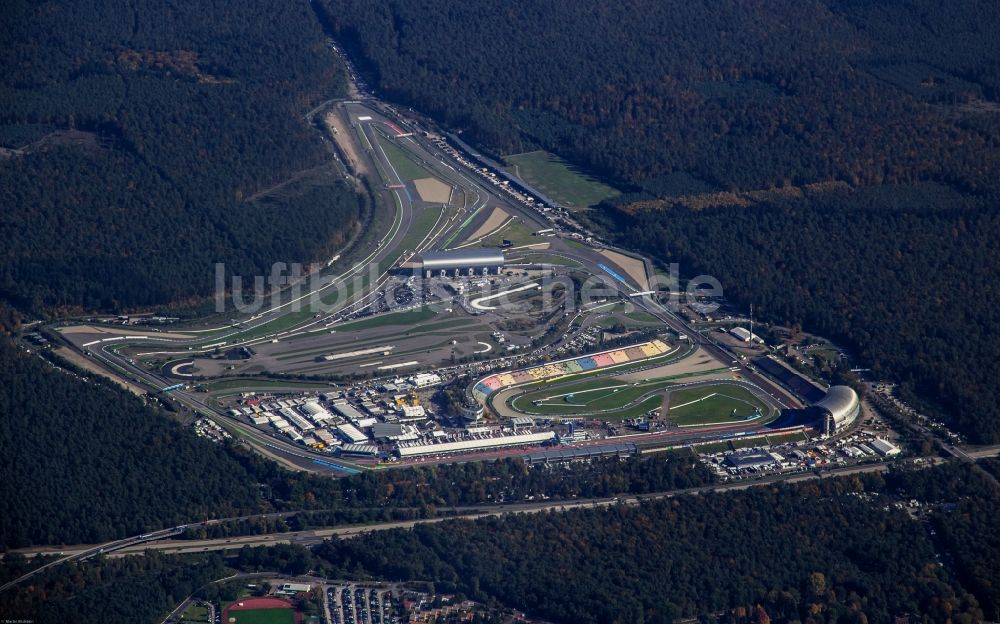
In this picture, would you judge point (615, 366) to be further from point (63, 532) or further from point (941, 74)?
point (941, 74)

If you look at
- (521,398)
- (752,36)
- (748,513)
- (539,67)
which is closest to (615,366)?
(521,398)

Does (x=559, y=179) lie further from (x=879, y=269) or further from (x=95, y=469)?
(x=95, y=469)

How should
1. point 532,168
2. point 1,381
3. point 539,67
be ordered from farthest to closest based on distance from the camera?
1. point 539,67
2. point 532,168
3. point 1,381

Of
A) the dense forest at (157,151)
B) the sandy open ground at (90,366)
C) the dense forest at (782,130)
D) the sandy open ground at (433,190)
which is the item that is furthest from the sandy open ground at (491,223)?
the sandy open ground at (90,366)

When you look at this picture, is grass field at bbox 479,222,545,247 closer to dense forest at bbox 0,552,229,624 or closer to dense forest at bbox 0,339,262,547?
dense forest at bbox 0,339,262,547

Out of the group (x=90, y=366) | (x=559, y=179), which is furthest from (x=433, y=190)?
(x=90, y=366)

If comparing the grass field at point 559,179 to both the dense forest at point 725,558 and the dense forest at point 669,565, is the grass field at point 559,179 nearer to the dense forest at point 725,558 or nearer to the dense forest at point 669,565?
the dense forest at point 725,558
